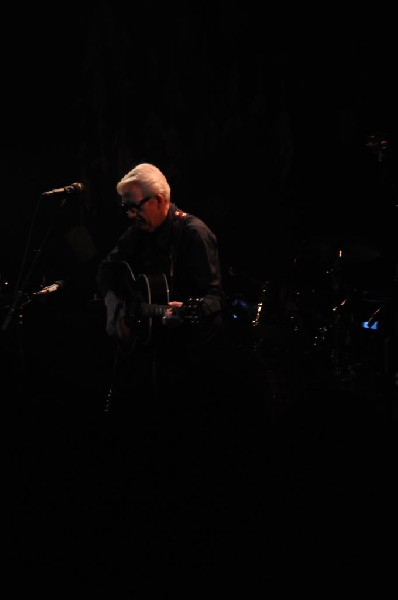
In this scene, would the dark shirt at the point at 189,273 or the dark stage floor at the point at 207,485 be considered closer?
the dark stage floor at the point at 207,485

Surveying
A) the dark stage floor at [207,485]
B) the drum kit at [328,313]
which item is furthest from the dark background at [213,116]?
the dark stage floor at [207,485]

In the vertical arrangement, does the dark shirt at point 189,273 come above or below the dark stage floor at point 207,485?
above

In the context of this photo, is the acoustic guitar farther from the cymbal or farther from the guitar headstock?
the cymbal

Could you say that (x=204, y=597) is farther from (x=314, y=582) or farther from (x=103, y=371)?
(x=103, y=371)

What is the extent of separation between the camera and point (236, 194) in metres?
6.27

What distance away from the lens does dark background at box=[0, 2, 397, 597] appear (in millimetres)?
3447

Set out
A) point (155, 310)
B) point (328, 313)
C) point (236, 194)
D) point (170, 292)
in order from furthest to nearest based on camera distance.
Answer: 1. point (236, 194)
2. point (328, 313)
3. point (170, 292)
4. point (155, 310)

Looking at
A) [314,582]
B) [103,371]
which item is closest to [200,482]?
[314,582]

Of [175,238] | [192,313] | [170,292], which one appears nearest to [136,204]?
[175,238]

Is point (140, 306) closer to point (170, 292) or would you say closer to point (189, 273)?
point (170, 292)

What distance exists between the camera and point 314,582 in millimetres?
1750

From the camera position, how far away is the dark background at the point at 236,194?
3447mm

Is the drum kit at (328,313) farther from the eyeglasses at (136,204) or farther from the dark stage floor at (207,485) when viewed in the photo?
the eyeglasses at (136,204)

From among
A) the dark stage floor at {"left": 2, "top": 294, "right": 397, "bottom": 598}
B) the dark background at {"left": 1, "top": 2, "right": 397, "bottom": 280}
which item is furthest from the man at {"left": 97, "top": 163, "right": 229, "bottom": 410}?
the dark background at {"left": 1, "top": 2, "right": 397, "bottom": 280}
